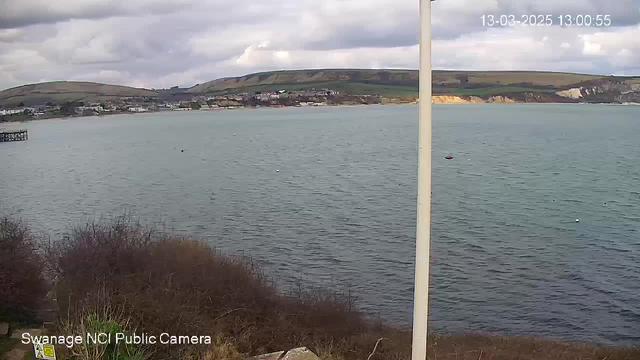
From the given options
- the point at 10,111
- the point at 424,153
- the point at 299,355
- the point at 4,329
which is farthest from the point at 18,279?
the point at 10,111

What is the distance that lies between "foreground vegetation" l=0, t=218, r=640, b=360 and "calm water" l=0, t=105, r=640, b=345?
8.50ft

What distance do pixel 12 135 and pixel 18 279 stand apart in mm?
75012

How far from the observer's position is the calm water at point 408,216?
18.8m

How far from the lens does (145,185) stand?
36406 mm

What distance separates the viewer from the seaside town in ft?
239

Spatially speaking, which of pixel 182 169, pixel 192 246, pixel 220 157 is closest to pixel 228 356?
pixel 192 246

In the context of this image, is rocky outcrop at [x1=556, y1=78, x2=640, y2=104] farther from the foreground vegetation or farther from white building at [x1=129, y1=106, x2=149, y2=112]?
white building at [x1=129, y1=106, x2=149, y2=112]

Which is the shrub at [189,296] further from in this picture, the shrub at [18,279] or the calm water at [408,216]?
the calm water at [408,216]

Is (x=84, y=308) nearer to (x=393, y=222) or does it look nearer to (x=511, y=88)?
(x=393, y=222)

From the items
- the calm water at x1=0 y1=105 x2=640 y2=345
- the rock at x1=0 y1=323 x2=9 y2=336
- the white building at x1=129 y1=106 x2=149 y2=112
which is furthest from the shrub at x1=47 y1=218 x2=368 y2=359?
the white building at x1=129 y1=106 x2=149 y2=112

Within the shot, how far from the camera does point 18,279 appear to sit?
11742 mm

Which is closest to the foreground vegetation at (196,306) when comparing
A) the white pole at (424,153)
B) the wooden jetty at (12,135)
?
the white pole at (424,153)

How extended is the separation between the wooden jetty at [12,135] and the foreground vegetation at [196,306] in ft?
224

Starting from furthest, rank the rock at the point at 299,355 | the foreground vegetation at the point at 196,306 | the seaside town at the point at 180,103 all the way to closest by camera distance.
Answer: the seaside town at the point at 180,103 < the foreground vegetation at the point at 196,306 < the rock at the point at 299,355
